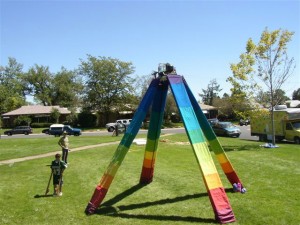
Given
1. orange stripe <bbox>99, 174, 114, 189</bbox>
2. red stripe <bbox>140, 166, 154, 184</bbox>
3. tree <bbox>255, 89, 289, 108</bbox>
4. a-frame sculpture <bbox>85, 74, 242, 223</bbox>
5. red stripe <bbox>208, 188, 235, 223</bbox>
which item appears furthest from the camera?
tree <bbox>255, 89, 289, 108</bbox>

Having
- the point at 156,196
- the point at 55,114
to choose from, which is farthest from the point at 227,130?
the point at 55,114

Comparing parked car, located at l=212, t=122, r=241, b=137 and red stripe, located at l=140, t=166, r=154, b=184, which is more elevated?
parked car, located at l=212, t=122, r=241, b=137

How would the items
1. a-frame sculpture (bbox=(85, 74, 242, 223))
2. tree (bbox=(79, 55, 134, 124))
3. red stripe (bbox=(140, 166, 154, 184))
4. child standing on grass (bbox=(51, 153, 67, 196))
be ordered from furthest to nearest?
tree (bbox=(79, 55, 134, 124)) < red stripe (bbox=(140, 166, 154, 184)) < child standing on grass (bbox=(51, 153, 67, 196)) < a-frame sculpture (bbox=(85, 74, 242, 223))

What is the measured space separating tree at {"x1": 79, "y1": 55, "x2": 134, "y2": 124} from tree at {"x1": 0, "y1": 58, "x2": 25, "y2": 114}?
71.7 feet

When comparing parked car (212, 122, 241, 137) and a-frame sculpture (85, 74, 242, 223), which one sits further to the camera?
parked car (212, 122, 241, 137)

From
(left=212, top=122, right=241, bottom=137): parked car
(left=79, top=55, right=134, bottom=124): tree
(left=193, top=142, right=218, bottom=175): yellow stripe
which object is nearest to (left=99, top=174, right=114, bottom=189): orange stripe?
(left=193, top=142, right=218, bottom=175): yellow stripe

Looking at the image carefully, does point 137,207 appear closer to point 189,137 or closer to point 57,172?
point 189,137

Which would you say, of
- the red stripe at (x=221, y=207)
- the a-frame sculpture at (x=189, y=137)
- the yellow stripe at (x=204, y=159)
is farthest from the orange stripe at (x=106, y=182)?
the red stripe at (x=221, y=207)

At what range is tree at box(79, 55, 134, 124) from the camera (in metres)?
63.2

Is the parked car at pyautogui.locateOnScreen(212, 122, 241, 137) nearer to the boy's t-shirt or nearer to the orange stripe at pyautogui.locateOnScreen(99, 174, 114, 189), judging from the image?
the boy's t-shirt

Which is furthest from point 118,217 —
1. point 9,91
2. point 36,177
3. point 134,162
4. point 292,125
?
point 9,91

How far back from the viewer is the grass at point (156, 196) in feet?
29.0

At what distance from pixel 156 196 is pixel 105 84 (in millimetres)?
53522

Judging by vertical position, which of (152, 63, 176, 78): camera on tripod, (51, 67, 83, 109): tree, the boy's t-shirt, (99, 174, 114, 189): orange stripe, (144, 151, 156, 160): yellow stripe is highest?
(51, 67, 83, 109): tree
